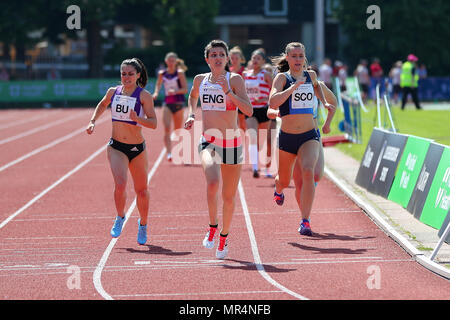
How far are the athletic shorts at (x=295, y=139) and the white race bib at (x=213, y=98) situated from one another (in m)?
1.65

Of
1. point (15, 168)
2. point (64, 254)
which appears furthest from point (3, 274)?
point (15, 168)

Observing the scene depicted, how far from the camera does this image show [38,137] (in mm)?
26328

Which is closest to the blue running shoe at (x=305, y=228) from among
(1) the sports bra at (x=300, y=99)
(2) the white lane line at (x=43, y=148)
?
(1) the sports bra at (x=300, y=99)

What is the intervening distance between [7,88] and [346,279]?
37782 mm

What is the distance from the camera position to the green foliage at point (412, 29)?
50.1 meters

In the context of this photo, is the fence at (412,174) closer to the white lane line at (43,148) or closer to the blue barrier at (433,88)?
the white lane line at (43,148)

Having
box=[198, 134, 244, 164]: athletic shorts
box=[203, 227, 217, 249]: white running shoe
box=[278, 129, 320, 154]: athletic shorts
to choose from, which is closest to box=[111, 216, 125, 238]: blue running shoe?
box=[203, 227, 217, 249]: white running shoe

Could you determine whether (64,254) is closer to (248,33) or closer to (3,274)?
(3,274)

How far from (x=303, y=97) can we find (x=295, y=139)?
19.7 inches

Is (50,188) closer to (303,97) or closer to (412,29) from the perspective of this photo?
(303,97)

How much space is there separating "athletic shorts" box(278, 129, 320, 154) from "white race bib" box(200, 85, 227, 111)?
165 cm

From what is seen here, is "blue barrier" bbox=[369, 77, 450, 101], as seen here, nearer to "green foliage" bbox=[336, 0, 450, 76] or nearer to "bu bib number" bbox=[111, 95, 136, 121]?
"green foliage" bbox=[336, 0, 450, 76]

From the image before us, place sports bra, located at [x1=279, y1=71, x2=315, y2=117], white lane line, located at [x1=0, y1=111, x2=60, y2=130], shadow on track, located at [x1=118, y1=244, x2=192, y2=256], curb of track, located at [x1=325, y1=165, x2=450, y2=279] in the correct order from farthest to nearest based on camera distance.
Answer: white lane line, located at [x1=0, y1=111, x2=60, y2=130]
sports bra, located at [x1=279, y1=71, x2=315, y2=117]
shadow on track, located at [x1=118, y1=244, x2=192, y2=256]
curb of track, located at [x1=325, y1=165, x2=450, y2=279]

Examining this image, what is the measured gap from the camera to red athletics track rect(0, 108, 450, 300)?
7.51 meters
